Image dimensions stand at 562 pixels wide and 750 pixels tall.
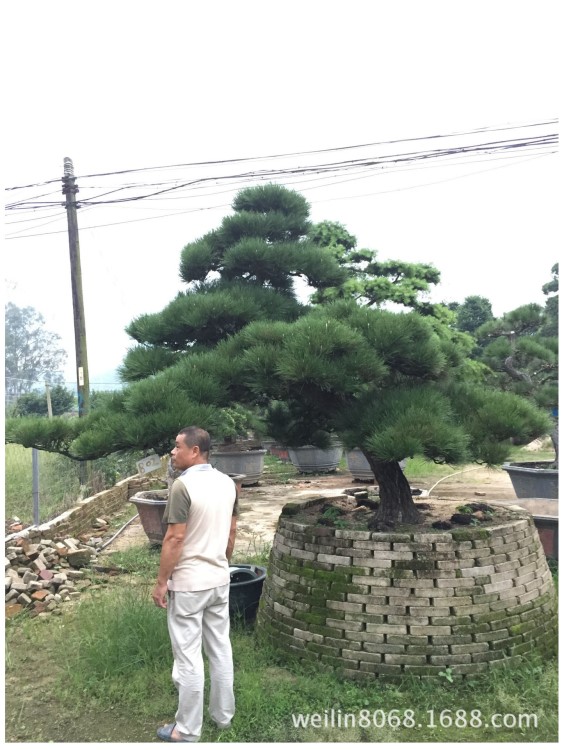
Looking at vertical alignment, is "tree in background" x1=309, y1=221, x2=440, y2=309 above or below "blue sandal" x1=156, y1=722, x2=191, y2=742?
above

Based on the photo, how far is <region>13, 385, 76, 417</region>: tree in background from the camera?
1683cm

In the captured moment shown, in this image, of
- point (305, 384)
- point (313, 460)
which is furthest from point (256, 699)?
point (313, 460)

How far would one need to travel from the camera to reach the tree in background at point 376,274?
10.4m

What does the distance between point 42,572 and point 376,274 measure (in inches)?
319

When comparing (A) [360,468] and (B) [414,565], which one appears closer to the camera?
(B) [414,565]

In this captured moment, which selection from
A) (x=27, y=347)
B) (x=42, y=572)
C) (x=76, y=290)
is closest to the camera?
(x=42, y=572)

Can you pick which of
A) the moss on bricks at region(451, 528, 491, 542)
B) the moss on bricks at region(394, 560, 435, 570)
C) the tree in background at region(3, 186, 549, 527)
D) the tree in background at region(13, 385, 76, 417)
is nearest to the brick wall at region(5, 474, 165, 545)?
the tree in background at region(3, 186, 549, 527)

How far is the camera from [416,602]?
3158 mm

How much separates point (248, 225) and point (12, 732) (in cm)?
358

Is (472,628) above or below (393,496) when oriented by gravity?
below

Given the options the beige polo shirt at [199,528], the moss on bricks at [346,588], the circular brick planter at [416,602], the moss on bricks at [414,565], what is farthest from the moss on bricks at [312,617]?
the beige polo shirt at [199,528]

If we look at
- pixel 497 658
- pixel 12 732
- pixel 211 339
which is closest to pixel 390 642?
pixel 497 658

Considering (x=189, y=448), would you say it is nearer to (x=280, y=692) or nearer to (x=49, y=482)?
(x=280, y=692)

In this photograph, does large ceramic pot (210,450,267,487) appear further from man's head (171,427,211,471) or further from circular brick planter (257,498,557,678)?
man's head (171,427,211,471)
